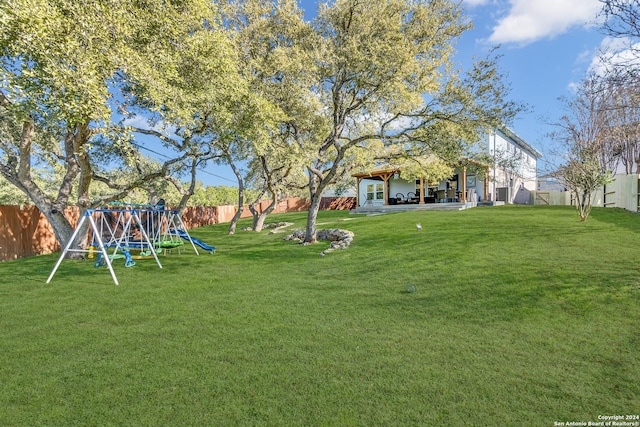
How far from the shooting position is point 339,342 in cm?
412

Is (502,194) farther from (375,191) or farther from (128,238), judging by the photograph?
(128,238)

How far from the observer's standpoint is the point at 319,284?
7.03m

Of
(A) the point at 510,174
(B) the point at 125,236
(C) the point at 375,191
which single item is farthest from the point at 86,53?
(A) the point at 510,174

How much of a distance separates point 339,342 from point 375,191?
25.3 metres

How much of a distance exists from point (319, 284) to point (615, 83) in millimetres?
6194

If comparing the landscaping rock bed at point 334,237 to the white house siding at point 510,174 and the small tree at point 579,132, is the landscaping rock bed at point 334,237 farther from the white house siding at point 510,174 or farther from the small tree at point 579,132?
the white house siding at point 510,174

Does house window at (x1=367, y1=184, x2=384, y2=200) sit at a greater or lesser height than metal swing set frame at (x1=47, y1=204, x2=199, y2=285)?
greater

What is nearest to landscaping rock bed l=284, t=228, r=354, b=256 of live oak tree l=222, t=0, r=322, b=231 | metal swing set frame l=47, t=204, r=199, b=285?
live oak tree l=222, t=0, r=322, b=231

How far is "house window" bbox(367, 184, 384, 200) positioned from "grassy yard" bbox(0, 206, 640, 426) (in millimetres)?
19894

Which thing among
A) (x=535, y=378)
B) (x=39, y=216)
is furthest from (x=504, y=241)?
(x=39, y=216)

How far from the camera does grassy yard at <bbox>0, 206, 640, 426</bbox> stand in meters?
2.80

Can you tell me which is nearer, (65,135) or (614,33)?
(614,33)

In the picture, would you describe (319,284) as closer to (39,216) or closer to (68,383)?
(68,383)

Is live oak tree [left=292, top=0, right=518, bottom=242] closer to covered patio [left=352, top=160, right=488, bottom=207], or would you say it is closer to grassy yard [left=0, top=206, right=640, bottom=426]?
grassy yard [left=0, top=206, right=640, bottom=426]
